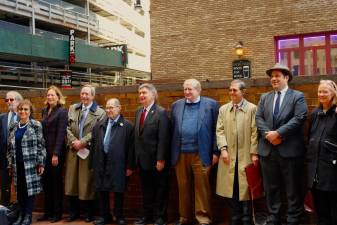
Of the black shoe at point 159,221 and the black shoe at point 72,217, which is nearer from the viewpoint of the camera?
the black shoe at point 159,221

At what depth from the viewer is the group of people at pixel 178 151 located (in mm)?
5352

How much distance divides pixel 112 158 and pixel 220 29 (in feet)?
38.8

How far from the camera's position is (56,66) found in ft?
124

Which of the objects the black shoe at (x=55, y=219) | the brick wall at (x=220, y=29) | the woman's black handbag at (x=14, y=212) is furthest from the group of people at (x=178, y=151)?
the brick wall at (x=220, y=29)

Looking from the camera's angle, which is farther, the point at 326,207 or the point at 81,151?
the point at 81,151

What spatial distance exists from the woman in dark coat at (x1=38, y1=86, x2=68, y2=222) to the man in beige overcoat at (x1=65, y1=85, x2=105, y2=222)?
4.6 inches

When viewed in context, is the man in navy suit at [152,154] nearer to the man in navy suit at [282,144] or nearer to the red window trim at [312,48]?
the man in navy suit at [282,144]

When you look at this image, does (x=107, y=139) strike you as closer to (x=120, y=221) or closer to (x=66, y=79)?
(x=120, y=221)

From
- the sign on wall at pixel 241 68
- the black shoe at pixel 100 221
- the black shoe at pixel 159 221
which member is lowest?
the black shoe at pixel 100 221

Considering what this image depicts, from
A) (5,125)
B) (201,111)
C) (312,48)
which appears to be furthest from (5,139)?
(312,48)

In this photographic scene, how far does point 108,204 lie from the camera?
6.58 meters

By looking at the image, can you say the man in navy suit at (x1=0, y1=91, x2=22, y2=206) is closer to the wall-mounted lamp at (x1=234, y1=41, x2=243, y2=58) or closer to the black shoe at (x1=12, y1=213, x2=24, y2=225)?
the black shoe at (x1=12, y1=213, x2=24, y2=225)

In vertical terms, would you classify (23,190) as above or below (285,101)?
below

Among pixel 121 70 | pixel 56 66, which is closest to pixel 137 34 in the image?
pixel 121 70
